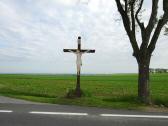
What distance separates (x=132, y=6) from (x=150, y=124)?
8.59 m

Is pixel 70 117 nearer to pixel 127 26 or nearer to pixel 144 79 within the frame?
pixel 144 79

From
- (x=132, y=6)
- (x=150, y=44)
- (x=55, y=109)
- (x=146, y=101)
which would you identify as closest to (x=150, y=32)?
(x=150, y=44)

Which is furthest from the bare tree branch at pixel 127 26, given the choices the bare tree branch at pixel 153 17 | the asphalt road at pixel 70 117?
the asphalt road at pixel 70 117

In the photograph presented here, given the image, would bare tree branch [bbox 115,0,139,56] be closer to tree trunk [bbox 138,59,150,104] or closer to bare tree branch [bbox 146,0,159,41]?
tree trunk [bbox 138,59,150,104]

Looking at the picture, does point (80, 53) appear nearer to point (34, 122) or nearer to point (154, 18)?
point (154, 18)

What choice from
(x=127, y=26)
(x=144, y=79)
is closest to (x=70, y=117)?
(x=144, y=79)

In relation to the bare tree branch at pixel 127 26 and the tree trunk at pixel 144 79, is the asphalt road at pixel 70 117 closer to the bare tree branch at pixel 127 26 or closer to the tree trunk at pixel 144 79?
the tree trunk at pixel 144 79

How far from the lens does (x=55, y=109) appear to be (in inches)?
510

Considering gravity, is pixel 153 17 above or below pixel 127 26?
above

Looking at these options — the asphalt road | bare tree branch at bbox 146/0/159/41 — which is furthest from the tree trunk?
the asphalt road

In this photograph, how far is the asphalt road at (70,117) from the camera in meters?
10.4

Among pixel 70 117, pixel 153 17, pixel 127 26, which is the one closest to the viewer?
pixel 70 117

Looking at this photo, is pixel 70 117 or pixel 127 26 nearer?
pixel 70 117

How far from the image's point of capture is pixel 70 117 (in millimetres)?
11305
